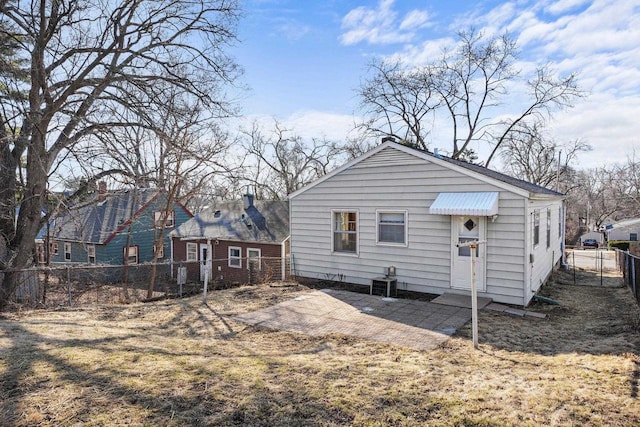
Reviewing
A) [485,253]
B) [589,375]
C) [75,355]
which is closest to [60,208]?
[75,355]

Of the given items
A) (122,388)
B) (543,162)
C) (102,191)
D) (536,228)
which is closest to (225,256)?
(102,191)

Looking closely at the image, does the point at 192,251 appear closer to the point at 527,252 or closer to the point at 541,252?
the point at 541,252

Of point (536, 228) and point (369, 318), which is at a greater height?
point (536, 228)

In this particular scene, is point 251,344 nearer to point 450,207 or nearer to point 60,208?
point 450,207

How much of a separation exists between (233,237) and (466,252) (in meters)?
14.0

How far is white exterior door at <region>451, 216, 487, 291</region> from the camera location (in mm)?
8914

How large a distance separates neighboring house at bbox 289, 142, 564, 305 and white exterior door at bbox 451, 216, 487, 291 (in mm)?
23

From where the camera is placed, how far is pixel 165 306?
29.4 feet

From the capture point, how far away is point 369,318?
7727mm

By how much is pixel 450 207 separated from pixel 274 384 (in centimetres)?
620

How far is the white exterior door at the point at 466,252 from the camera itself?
891 cm

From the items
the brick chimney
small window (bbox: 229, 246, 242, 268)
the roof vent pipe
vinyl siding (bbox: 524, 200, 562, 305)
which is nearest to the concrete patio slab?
vinyl siding (bbox: 524, 200, 562, 305)

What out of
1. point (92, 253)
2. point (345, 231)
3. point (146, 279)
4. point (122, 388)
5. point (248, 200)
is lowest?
point (146, 279)

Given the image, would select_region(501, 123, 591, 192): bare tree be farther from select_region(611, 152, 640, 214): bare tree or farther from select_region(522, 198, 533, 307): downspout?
select_region(522, 198, 533, 307): downspout
